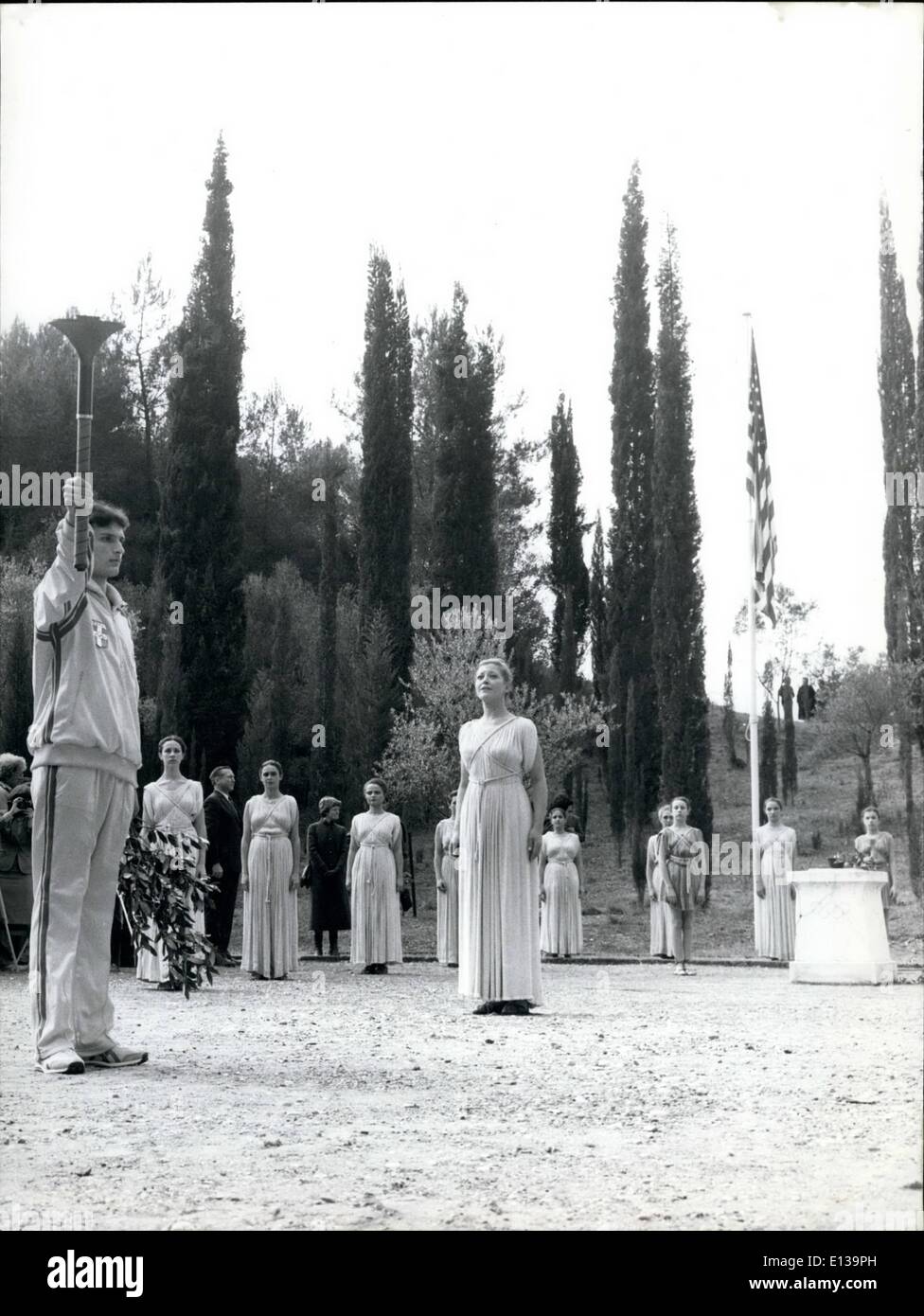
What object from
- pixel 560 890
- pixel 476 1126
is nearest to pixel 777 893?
pixel 560 890

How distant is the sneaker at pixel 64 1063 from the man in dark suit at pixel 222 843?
7.96 meters

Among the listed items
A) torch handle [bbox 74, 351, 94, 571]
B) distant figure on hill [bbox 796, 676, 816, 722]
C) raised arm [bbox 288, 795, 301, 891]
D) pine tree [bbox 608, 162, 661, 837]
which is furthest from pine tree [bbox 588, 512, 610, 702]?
torch handle [bbox 74, 351, 94, 571]

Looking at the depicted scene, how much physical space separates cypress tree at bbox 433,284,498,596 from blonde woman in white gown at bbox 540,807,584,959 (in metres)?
10.4

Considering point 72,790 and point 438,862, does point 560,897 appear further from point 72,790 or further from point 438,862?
point 72,790

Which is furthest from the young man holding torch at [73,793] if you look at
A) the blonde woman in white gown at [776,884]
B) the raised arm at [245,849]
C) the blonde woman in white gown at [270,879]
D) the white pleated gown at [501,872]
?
the blonde woman in white gown at [776,884]

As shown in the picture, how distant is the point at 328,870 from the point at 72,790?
11946 mm

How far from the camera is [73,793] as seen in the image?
221 inches

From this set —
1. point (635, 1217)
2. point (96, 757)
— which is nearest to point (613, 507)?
point (96, 757)

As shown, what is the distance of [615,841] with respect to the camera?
99.4 feet

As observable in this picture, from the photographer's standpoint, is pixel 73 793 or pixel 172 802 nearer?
pixel 73 793

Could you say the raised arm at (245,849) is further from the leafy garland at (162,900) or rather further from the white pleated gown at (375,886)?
the leafy garland at (162,900)

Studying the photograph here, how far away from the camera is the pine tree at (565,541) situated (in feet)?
102

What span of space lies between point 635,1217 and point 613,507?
2675 cm

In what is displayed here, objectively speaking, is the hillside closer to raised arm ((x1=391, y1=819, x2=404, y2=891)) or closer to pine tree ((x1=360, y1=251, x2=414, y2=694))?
pine tree ((x1=360, y1=251, x2=414, y2=694))
